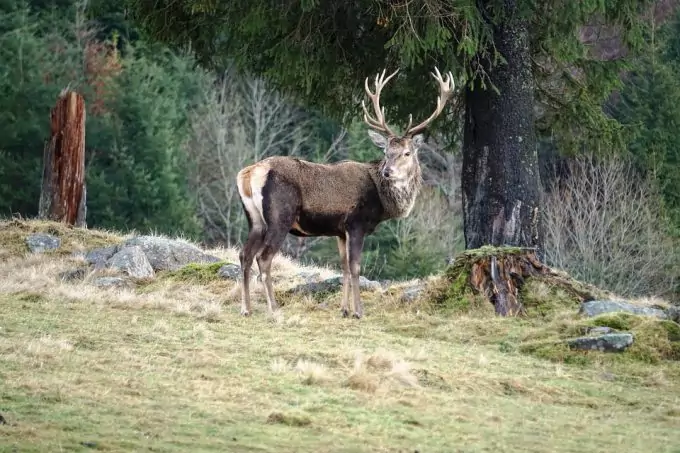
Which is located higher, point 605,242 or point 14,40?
point 14,40

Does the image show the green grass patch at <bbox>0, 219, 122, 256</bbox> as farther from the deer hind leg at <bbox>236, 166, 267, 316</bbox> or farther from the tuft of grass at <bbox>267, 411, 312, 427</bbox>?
the tuft of grass at <bbox>267, 411, 312, 427</bbox>

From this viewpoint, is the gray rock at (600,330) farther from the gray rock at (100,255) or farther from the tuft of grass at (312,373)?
the gray rock at (100,255)

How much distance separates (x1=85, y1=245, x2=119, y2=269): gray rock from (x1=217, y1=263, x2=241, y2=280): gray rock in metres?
1.66

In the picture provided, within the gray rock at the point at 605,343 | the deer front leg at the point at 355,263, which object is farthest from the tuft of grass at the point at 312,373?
the deer front leg at the point at 355,263

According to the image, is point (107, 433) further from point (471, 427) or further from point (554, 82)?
point (554, 82)

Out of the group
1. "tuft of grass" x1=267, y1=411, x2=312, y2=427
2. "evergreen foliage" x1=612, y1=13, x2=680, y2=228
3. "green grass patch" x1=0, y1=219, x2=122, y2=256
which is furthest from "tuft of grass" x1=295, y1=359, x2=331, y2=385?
"evergreen foliage" x1=612, y1=13, x2=680, y2=228

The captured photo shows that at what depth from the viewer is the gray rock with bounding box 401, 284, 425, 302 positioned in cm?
1487

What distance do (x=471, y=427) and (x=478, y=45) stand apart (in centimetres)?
790

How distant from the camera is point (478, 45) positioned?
16.0 meters

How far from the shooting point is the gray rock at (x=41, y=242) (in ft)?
61.4

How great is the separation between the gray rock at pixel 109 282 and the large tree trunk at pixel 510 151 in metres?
4.54

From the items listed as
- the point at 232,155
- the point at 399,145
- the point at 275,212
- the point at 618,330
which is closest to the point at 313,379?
the point at 618,330

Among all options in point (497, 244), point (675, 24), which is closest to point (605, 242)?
point (675, 24)

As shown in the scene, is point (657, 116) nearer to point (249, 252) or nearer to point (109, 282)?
point (109, 282)
